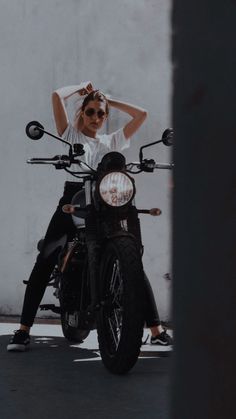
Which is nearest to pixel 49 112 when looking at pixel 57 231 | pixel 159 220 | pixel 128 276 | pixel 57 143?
pixel 57 143

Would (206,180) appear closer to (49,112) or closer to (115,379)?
(115,379)

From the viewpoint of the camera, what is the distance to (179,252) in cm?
139

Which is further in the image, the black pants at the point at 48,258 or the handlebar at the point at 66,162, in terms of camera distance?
the black pants at the point at 48,258

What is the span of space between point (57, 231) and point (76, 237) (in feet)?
0.69

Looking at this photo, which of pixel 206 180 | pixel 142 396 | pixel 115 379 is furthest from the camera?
pixel 115 379

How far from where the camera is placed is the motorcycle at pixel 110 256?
3.98 meters

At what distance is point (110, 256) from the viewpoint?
4.25 m

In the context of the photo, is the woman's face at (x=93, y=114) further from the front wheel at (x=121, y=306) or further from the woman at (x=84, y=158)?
the front wheel at (x=121, y=306)

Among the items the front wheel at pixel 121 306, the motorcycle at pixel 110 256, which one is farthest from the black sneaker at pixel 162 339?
the front wheel at pixel 121 306

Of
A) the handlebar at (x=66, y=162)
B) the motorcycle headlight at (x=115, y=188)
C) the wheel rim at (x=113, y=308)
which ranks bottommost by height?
the wheel rim at (x=113, y=308)

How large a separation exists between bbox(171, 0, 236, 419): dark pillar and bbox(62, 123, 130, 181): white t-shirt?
11.8 feet

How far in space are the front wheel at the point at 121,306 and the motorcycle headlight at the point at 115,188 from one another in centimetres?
21

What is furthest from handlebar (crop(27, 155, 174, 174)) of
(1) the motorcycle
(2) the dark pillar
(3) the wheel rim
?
(2) the dark pillar

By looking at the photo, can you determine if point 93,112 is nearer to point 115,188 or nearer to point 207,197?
point 115,188
